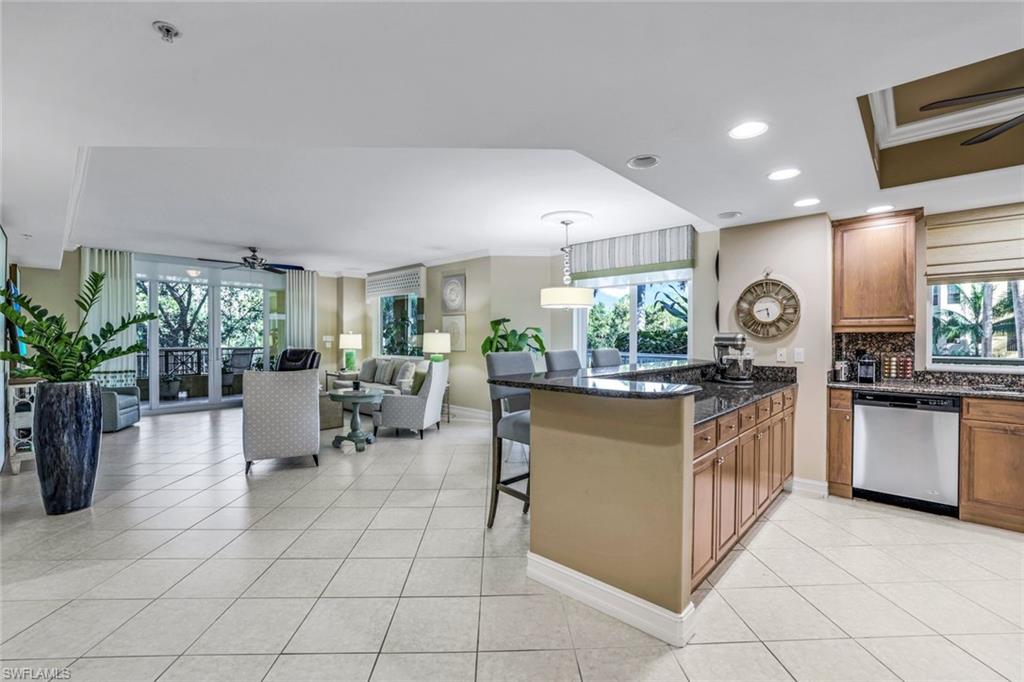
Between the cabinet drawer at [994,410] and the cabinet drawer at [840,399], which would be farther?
the cabinet drawer at [840,399]

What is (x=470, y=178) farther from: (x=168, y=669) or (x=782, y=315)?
(x=168, y=669)

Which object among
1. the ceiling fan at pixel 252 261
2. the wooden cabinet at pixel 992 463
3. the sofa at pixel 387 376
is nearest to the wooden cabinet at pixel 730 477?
the wooden cabinet at pixel 992 463

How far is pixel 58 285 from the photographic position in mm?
6164

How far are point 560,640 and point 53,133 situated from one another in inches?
135

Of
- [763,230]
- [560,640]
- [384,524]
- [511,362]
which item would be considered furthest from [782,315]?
[384,524]

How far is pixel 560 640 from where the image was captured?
179 centimetres

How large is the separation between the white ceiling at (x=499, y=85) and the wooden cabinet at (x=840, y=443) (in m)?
1.48

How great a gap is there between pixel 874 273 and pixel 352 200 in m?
4.48

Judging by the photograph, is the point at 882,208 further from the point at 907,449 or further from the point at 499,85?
the point at 499,85

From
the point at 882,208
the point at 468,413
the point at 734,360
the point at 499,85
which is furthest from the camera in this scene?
the point at 468,413

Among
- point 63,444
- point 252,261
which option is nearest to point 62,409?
point 63,444

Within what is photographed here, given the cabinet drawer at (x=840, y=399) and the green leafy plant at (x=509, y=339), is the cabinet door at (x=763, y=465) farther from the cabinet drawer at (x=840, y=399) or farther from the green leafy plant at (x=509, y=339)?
the green leafy plant at (x=509, y=339)

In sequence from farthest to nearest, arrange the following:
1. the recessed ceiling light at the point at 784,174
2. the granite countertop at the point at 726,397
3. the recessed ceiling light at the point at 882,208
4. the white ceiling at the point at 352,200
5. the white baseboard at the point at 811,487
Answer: the white baseboard at the point at 811,487 → the recessed ceiling light at the point at 882,208 → the white ceiling at the point at 352,200 → the recessed ceiling light at the point at 784,174 → the granite countertop at the point at 726,397

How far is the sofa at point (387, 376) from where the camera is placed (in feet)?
19.5
